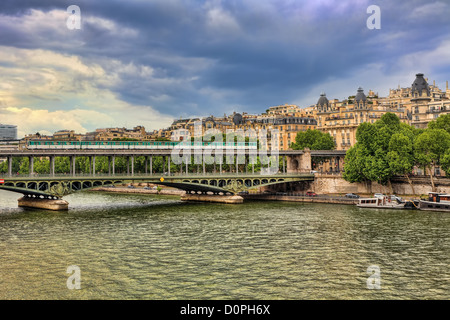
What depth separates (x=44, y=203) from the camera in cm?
7631

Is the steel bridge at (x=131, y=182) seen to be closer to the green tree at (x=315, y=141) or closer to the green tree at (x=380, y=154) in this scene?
the green tree at (x=380, y=154)

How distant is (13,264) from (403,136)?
68.4 meters

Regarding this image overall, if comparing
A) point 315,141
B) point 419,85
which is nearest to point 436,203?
point 315,141

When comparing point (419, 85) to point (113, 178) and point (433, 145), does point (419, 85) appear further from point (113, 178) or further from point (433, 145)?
point (113, 178)

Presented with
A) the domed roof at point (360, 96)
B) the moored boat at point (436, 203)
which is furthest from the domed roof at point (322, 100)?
the moored boat at point (436, 203)

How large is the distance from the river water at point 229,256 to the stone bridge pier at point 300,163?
43125 millimetres

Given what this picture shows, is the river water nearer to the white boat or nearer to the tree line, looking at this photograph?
the white boat

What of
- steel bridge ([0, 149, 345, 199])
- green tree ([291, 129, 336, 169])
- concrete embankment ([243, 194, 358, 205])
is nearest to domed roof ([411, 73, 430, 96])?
green tree ([291, 129, 336, 169])

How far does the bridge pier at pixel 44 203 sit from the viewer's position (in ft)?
242

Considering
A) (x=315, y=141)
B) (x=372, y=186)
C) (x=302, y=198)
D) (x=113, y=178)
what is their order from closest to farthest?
1. (x=113, y=178)
2. (x=302, y=198)
3. (x=372, y=186)
4. (x=315, y=141)

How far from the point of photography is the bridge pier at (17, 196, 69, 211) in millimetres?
73812

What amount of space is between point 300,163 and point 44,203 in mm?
59929

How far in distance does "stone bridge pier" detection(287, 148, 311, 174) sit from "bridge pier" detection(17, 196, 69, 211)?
53.5 m
